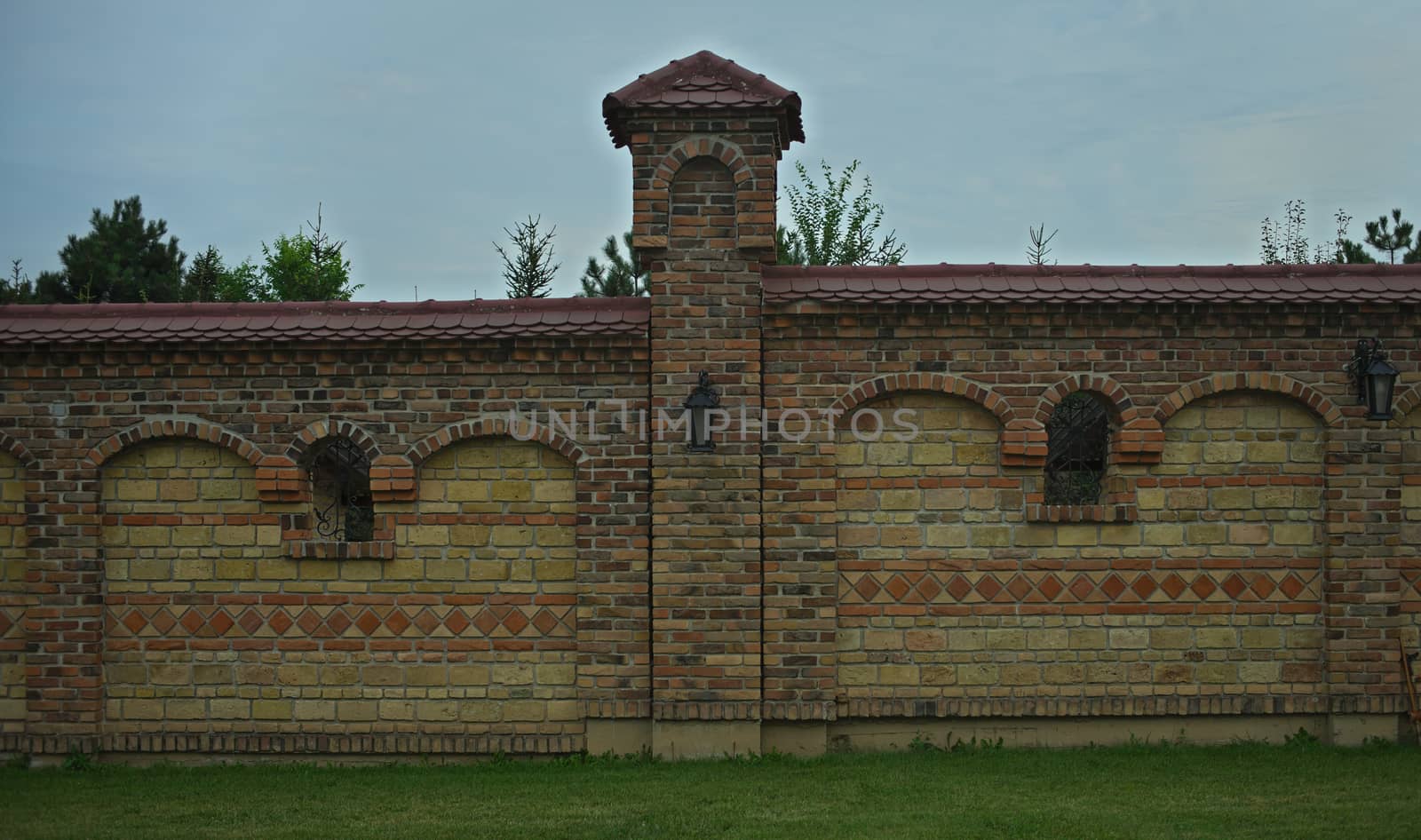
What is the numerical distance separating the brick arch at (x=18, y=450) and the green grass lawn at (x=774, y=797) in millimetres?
2160

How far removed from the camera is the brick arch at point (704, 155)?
27.8ft

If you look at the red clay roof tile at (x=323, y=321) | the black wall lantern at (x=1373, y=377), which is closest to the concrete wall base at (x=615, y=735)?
the red clay roof tile at (x=323, y=321)

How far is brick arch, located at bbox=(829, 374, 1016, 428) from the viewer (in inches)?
336

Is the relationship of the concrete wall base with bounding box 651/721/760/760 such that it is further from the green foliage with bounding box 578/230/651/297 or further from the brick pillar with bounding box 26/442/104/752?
the green foliage with bounding box 578/230/651/297

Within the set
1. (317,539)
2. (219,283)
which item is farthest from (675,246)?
(219,283)

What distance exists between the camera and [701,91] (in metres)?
8.48

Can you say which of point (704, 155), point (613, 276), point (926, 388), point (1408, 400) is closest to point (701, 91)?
point (704, 155)

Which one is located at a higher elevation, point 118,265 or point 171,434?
point 118,265

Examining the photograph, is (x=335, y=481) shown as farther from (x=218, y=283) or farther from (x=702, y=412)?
(x=218, y=283)

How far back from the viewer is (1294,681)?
8625mm

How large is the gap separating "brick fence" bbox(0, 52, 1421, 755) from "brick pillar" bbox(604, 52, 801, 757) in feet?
0.09

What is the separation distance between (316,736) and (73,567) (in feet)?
6.87

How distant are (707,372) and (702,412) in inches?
13.9

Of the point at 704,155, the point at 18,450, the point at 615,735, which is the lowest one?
the point at 615,735
